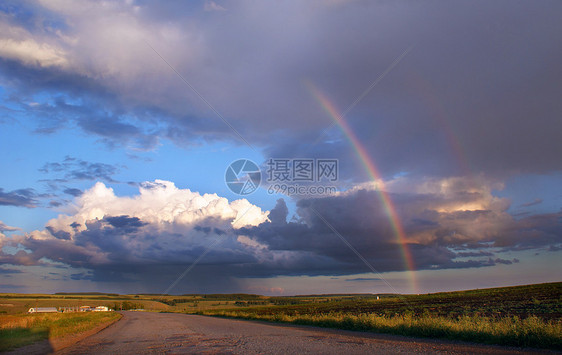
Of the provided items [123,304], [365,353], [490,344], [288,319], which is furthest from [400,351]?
[123,304]

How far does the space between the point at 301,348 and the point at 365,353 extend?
2.78m

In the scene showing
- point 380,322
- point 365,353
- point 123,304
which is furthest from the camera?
point 123,304

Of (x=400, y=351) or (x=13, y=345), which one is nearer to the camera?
(x=400, y=351)

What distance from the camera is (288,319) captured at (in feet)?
128

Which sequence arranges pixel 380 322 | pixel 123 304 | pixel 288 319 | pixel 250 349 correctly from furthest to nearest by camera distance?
pixel 123 304, pixel 288 319, pixel 380 322, pixel 250 349

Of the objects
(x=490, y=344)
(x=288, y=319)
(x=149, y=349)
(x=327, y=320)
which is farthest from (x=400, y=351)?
(x=288, y=319)

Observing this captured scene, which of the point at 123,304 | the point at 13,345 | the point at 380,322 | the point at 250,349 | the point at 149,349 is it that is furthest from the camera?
the point at 123,304

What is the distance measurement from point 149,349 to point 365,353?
27.7 ft

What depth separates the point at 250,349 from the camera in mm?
14633

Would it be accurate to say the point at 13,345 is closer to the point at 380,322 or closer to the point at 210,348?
the point at 210,348

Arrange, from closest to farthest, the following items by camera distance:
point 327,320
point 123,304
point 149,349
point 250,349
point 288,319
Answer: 1. point 250,349
2. point 149,349
3. point 327,320
4. point 288,319
5. point 123,304

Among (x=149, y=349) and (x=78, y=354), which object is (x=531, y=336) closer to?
(x=149, y=349)

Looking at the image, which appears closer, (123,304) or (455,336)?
(455,336)

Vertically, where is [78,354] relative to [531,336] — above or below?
below
